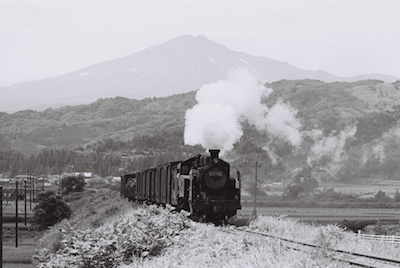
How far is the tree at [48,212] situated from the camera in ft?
333

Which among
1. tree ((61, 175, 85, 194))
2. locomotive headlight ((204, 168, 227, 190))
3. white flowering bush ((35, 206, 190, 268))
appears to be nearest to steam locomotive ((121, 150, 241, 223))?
locomotive headlight ((204, 168, 227, 190))

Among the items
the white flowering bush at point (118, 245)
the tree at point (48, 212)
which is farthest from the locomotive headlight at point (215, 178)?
the tree at point (48, 212)

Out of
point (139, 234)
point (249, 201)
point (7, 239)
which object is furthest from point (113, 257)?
point (249, 201)

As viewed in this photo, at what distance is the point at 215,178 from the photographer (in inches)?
1247

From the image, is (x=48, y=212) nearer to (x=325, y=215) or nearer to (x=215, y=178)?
(x=325, y=215)

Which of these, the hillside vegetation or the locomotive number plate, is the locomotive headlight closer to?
the locomotive number plate

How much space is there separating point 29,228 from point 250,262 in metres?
94.0

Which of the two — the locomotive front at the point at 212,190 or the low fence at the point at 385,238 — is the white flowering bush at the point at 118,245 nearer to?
the locomotive front at the point at 212,190

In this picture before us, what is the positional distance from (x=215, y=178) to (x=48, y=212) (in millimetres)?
76169

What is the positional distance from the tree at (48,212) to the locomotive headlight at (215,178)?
238 feet

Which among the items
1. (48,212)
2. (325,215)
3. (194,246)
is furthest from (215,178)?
(48,212)

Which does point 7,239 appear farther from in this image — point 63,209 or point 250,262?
point 250,262

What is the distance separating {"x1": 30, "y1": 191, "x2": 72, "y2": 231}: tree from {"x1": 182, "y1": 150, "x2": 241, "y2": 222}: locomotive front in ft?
237

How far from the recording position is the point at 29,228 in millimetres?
104438
